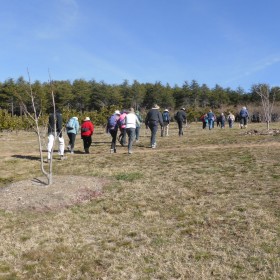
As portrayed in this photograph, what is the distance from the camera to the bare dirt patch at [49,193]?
776cm

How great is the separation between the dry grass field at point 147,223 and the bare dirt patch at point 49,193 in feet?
0.08

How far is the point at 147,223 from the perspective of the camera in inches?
263

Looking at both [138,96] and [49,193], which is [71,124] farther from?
[138,96]

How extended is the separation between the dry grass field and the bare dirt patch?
2 centimetres

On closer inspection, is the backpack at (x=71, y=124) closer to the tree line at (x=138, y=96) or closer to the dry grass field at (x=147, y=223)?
the dry grass field at (x=147, y=223)

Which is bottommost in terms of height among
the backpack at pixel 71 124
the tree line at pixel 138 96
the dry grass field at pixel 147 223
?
the dry grass field at pixel 147 223

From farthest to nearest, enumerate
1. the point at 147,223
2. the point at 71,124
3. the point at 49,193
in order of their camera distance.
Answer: the point at 71,124 < the point at 49,193 < the point at 147,223

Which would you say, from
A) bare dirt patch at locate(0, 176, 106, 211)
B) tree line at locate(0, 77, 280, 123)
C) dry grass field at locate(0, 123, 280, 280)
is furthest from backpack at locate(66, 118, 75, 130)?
tree line at locate(0, 77, 280, 123)

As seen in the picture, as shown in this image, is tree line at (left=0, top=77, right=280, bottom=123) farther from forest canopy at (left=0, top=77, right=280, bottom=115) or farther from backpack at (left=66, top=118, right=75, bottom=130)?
backpack at (left=66, top=118, right=75, bottom=130)

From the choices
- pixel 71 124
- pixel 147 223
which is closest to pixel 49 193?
pixel 147 223

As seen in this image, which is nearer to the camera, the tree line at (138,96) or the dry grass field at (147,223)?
the dry grass field at (147,223)

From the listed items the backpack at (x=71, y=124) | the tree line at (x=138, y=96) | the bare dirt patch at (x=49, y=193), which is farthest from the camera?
the tree line at (x=138, y=96)

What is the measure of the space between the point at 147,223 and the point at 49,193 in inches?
107

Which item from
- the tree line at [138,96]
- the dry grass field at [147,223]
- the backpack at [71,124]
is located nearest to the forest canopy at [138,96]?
the tree line at [138,96]
